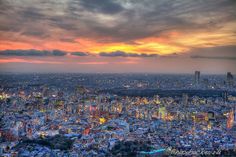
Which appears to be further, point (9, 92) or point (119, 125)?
point (9, 92)

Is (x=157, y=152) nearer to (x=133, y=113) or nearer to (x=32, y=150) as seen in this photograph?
(x=32, y=150)

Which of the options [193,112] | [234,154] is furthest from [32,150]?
[193,112]

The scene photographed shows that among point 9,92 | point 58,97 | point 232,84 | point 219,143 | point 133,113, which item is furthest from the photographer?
point 232,84

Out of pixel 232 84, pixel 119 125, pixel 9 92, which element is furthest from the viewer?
pixel 232 84

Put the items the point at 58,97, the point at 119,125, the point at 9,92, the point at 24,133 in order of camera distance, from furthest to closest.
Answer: the point at 58,97, the point at 9,92, the point at 119,125, the point at 24,133

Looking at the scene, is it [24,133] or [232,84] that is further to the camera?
[232,84]

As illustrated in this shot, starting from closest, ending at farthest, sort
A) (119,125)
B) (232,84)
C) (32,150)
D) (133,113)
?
(32,150) < (119,125) < (133,113) < (232,84)

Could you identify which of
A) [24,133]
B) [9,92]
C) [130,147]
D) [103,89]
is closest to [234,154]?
[130,147]

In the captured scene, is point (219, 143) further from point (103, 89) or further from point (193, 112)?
point (103, 89)

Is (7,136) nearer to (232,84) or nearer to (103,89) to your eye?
(103,89)
